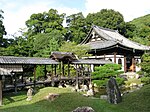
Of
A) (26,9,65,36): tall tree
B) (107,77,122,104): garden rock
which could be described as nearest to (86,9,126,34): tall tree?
(26,9,65,36): tall tree

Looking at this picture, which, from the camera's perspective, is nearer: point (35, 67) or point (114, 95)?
point (114, 95)

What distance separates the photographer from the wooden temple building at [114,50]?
36.8 metres

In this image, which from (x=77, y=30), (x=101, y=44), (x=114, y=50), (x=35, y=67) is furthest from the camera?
(x=77, y=30)

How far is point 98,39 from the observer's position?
42781 mm

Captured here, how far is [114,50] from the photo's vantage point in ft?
121

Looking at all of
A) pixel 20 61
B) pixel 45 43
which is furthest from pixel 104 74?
pixel 45 43

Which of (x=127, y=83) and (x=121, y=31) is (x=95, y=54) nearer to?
(x=127, y=83)

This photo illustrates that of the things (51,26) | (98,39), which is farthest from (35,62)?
(51,26)

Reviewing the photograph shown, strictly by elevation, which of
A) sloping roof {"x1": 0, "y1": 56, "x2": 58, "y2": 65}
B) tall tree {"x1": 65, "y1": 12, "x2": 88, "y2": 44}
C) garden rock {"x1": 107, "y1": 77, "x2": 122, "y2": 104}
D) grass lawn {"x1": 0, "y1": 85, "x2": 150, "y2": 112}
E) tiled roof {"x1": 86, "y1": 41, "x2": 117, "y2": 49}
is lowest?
grass lawn {"x1": 0, "y1": 85, "x2": 150, "y2": 112}

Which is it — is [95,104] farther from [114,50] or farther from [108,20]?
[108,20]

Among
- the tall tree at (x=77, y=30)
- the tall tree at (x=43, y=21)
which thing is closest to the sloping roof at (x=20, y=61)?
the tall tree at (x=77, y=30)

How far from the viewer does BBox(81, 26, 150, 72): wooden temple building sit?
36.8 meters

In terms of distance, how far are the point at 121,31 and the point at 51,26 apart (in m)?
20.5

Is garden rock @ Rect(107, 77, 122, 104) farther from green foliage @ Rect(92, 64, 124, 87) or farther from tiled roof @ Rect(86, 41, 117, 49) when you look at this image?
tiled roof @ Rect(86, 41, 117, 49)
